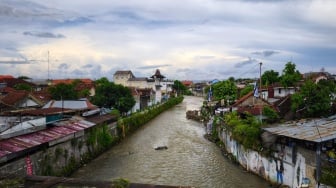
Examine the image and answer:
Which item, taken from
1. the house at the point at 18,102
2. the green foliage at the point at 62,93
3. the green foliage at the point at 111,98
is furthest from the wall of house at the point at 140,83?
the house at the point at 18,102

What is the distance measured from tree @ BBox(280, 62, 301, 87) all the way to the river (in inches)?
371

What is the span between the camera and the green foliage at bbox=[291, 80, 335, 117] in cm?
2059

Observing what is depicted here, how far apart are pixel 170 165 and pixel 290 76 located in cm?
1603

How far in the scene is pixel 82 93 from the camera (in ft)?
155

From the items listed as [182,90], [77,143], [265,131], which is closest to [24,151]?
[77,143]

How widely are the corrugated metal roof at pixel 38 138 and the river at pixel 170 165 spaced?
2.53 m

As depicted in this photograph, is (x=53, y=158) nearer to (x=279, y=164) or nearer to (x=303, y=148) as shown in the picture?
(x=279, y=164)

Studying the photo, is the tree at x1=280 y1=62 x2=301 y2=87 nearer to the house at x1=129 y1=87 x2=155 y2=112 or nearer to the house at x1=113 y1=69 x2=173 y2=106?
the house at x1=129 y1=87 x2=155 y2=112

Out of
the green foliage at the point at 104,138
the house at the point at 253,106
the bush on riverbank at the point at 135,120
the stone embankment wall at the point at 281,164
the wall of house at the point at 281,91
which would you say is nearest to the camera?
the stone embankment wall at the point at 281,164

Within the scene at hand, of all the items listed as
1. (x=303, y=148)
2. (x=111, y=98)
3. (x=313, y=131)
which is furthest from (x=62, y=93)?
(x=303, y=148)

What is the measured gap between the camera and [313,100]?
21.0 metres

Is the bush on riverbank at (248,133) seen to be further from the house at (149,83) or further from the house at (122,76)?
the house at (122,76)

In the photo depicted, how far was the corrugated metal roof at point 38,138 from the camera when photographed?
47.4 feet

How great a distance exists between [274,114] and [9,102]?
24499 mm
